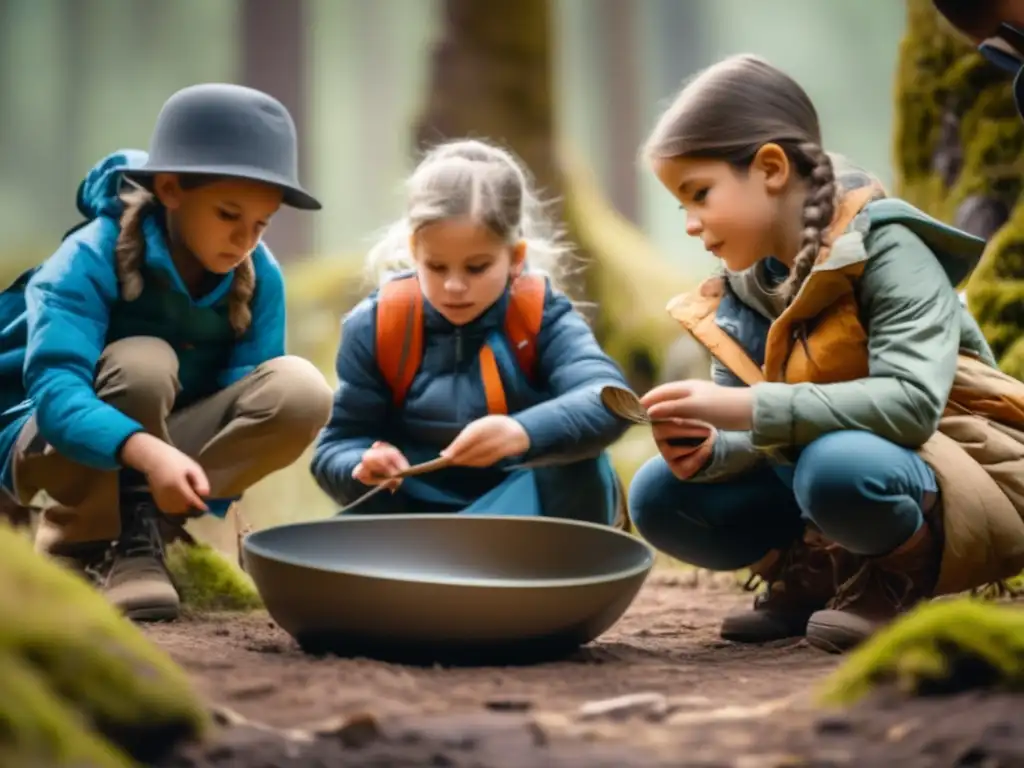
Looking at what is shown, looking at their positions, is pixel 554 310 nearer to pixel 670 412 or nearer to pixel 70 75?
pixel 670 412

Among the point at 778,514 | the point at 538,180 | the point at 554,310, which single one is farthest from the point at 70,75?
the point at 778,514

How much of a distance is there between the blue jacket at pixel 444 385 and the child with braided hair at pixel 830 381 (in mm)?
233

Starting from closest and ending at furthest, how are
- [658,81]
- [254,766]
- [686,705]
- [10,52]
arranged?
[254,766]
[686,705]
[10,52]
[658,81]

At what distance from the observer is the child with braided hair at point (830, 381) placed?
5.65 feet

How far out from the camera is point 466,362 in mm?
2215

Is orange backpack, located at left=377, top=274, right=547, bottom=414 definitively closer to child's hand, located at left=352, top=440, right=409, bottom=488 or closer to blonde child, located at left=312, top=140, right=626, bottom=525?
blonde child, located at left=312, top=140, right=626, bottom=525

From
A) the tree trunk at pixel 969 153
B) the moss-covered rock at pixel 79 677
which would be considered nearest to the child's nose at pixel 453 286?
the moss-covered rock at pixel 79 677

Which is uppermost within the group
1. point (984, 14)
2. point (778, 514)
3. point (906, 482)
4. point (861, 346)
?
point (984, 14)

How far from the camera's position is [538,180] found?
449 cm

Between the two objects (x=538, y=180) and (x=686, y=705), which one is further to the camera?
(x=538, y=180)

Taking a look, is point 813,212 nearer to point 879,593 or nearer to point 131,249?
point 879,593

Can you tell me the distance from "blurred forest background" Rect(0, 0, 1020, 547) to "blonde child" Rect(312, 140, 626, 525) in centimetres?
154

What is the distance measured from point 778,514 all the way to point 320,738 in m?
1.17

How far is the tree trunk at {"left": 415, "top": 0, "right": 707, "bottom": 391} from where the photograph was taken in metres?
4.47
